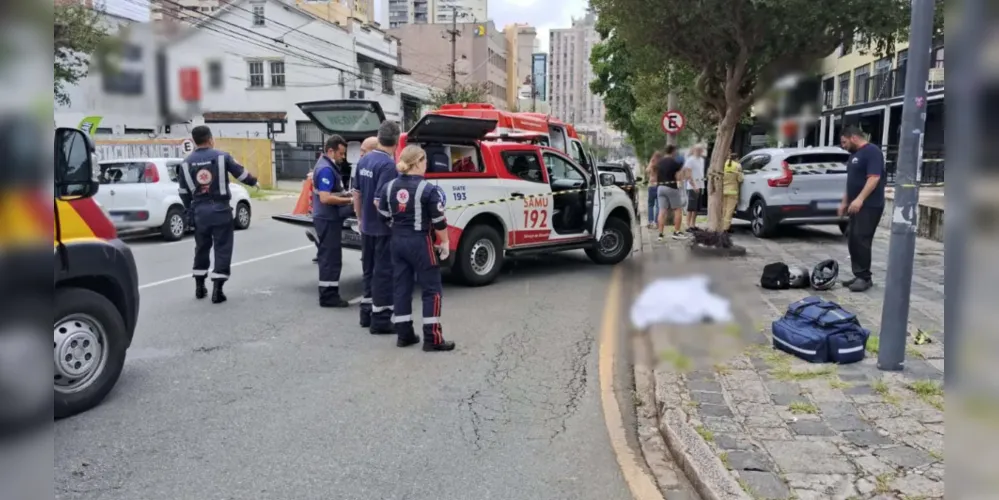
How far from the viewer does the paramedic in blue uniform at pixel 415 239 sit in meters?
6.14

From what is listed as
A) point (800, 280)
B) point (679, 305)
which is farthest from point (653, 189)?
point (679, 305)

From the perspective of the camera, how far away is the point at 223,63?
2.59 m

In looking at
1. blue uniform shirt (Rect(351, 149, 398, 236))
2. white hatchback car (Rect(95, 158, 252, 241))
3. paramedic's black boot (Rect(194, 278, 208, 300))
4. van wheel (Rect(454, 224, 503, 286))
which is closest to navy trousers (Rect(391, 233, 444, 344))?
blue uniform shirt (Rect(351, 149, 398, 236))

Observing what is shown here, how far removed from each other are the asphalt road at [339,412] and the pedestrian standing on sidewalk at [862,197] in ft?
10.1

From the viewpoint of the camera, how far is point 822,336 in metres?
5.85

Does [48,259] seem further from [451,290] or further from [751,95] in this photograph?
[751,95]

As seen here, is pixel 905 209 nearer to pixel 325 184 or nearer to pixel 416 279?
pixel 416 279

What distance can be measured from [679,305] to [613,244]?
3306mm

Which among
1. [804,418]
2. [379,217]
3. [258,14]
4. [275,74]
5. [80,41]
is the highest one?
[258,14]

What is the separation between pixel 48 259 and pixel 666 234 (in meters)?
13.9

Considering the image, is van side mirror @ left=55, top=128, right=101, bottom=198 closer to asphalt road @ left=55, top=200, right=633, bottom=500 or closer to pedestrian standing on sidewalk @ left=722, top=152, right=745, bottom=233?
asphalt road @ left=55, top=200, right=633, bottom=500

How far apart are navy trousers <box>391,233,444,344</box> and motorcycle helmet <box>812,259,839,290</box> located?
15.7 ft

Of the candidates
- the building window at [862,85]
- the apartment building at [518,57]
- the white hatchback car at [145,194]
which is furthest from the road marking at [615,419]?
the apartment building at [518,57]

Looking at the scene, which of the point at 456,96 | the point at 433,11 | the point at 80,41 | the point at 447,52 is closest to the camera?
the point at 80,41
